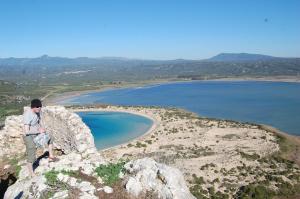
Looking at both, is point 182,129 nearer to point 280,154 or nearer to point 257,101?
point 280,154

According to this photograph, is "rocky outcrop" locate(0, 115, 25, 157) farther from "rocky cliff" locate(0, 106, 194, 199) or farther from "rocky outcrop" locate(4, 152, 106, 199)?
"rocky outcrop" locate(4, 152, 106, 199)

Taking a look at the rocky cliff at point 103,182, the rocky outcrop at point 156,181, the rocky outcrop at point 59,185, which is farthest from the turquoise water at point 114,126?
the rocky outcrop at point 156,181

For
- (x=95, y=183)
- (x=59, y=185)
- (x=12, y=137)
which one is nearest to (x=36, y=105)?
(x=59, y=185)

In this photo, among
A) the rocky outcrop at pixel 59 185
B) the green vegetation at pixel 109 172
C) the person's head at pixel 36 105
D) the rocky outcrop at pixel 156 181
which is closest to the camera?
the rocky outcrop at pixel 59 185

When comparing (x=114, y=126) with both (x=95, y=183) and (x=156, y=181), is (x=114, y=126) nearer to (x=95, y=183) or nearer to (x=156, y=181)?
(x=95, y=183)

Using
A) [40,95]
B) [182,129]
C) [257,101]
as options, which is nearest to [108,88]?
[40,95]

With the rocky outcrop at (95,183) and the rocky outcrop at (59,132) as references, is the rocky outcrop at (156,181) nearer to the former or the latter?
the rocky outcrop at (95,183)

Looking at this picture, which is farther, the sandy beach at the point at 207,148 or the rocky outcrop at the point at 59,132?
the sandy beach at the point at 207,148
